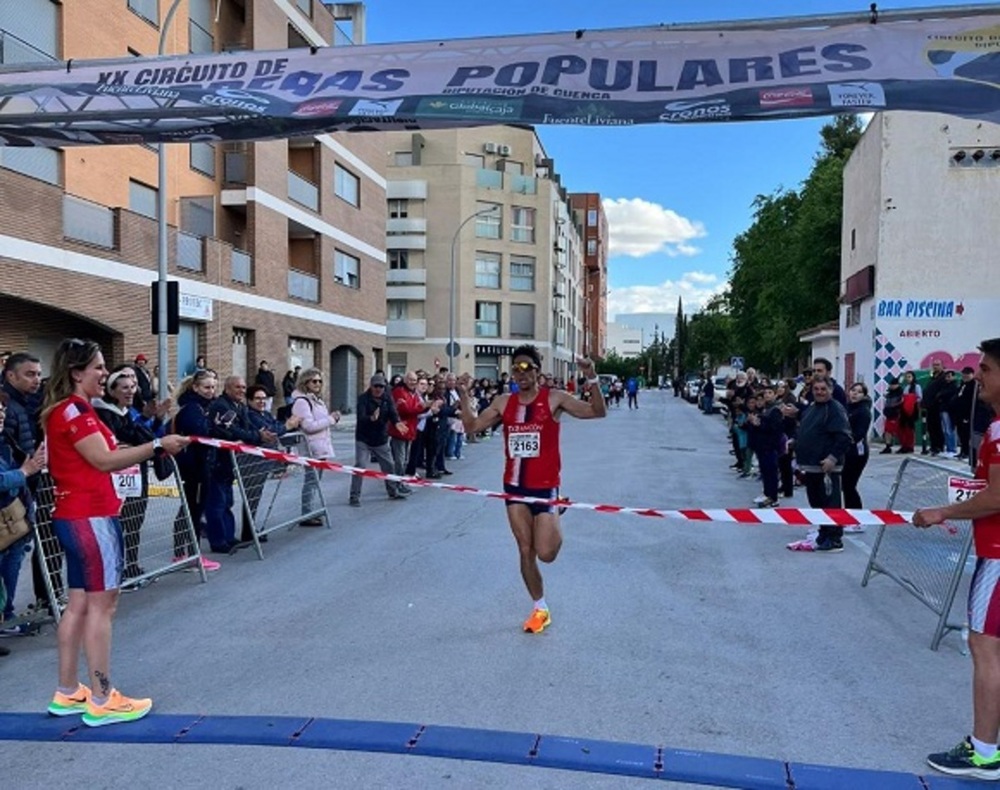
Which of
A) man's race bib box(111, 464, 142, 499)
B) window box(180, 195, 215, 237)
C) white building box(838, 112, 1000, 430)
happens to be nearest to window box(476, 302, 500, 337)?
window box(180, 195, 215, 237)

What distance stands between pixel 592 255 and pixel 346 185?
272 ft

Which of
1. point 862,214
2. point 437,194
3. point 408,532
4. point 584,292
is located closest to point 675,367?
point 584,292

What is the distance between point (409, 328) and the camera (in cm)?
5850

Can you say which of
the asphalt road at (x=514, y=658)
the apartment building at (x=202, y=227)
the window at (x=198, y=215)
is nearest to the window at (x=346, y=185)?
the apartment building at (x=202, y=227)

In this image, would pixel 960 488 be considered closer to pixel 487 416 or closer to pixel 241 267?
pixel 487 416

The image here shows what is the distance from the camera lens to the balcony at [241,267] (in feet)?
83.4

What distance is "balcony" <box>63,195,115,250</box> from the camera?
18.0 metres

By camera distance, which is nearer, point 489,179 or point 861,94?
point 861,94

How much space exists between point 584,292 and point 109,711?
104965 mm

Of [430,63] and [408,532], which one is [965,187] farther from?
[430,63]

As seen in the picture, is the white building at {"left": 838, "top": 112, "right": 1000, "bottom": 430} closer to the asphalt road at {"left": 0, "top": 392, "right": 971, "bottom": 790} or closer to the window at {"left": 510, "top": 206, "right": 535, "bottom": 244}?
the asphalt road at {"left": 0, "top": 392, "right": 971, "bottom": 790}

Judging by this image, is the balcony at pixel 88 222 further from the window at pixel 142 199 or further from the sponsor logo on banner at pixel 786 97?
the sponsor logo on banner at pixel 786 97

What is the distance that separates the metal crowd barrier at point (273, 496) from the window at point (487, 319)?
48260 mm

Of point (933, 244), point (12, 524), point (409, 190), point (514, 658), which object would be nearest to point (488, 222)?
point (409, 190)
